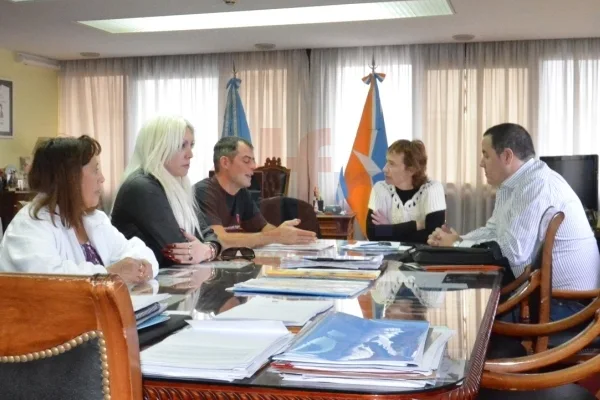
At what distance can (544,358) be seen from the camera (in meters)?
1.60

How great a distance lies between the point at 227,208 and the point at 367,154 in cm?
329

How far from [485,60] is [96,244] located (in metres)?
5.27

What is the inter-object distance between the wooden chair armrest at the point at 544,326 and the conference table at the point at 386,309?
135 mm

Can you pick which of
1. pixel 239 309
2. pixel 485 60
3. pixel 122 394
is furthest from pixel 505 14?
pixel 122 394

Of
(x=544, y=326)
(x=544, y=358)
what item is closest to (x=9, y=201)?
(x=544, y=326)

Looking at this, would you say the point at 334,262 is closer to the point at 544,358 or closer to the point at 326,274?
the point at 326,274

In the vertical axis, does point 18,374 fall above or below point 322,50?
below

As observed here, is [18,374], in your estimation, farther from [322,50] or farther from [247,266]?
[322,50]

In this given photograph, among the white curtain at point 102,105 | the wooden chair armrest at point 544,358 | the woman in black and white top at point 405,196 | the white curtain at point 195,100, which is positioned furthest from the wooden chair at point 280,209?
the white curtain at point 102,105

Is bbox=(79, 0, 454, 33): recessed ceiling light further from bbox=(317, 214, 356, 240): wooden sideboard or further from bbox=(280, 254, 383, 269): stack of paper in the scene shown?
bbox=(280, 254, 383, 269): stack of paper

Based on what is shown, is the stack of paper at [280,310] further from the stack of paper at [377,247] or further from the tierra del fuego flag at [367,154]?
the tierra del fuego flag at [367,154]

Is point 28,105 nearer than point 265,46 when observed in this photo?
No

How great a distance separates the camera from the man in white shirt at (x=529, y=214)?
2527 millimetres

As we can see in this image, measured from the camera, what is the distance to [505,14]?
17.6ft
